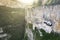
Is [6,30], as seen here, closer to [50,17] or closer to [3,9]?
[3,9]

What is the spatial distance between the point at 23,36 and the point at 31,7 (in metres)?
0.51

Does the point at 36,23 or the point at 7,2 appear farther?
the point at 7,2

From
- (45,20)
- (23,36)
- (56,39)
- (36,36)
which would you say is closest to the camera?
(56,39)

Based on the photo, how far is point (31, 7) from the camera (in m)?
1.90

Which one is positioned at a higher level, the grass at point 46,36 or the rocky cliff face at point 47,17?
the rocky cliff face at point 47,17

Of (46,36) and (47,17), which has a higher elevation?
(47,17)

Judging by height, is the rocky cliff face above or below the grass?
above

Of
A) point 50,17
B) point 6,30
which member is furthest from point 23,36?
point 50,17

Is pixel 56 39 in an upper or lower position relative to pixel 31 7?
lower

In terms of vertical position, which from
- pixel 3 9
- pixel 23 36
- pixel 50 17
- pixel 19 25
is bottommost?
Answer: pixel 23 36

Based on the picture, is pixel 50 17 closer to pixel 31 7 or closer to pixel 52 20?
pixel 52 20

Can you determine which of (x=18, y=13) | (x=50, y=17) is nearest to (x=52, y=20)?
(x=50, y=17)

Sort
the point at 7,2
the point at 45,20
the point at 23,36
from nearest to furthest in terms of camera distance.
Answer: the point at 45,20 < the point at 7,2 < the point at 23,36

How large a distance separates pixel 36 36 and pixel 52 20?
1.14 ft
